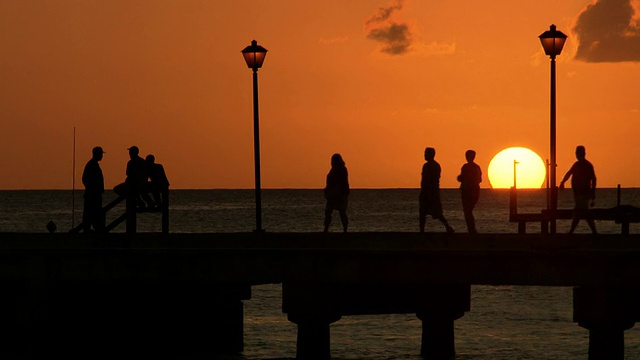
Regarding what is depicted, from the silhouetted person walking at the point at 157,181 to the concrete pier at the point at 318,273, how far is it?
5.90ft

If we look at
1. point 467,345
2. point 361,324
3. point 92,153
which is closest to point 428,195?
point 92,153

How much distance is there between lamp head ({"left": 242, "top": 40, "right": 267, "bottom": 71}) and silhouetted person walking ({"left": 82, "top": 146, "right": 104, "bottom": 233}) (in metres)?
3.76

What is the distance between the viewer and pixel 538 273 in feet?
60.1

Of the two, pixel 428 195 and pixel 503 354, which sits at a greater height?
pixel 428 195

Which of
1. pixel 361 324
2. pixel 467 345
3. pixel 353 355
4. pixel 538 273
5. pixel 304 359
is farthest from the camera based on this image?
pixel 361 324

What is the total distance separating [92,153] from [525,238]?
8844 millimetres

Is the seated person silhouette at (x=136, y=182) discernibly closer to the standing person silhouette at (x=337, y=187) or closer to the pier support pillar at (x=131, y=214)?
the pier support pillar at (x=131, y=214)

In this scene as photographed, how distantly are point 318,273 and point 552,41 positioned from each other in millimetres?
7994

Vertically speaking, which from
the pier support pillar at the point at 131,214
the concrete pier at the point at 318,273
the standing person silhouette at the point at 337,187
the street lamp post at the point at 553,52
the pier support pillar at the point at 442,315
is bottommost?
the pier support pillar at the point at 442,315

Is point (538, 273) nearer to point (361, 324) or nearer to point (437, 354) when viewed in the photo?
point (437, 354)

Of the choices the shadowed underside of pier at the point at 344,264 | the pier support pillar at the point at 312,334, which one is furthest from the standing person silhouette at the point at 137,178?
the pier support pillar at the point at 312,334

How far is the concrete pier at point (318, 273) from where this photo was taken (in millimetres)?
18344

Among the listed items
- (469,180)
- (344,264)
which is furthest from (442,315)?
(344,264)

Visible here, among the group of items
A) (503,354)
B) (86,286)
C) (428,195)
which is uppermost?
(428,195)
